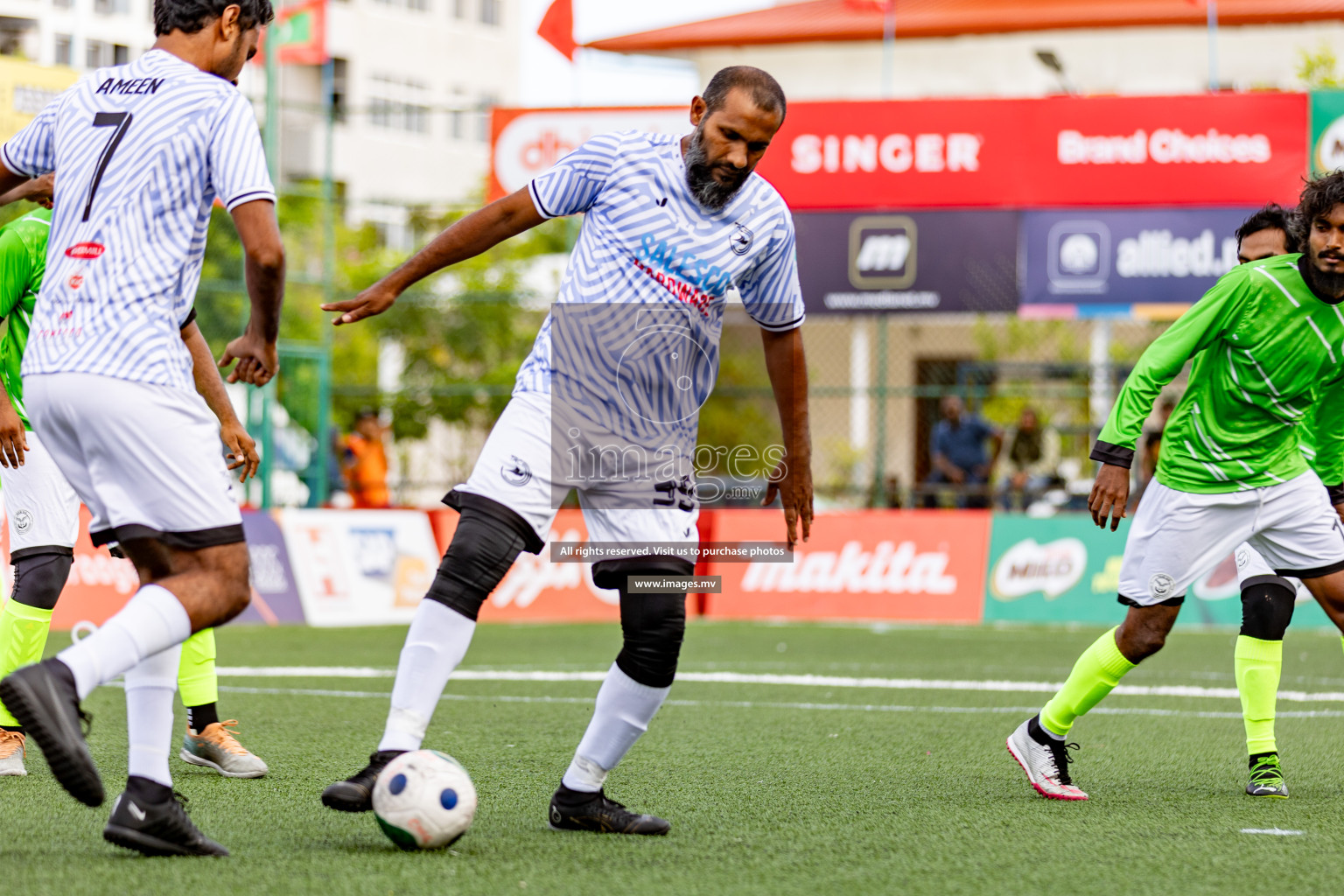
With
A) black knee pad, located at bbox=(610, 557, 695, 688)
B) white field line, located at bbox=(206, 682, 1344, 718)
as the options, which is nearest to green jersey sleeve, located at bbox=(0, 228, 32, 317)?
black knee pad, located at bbox=(610, 557, 695, 688)

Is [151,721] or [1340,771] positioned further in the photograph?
[1340,771]

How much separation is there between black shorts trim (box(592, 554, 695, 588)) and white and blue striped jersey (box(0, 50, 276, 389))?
124 cm

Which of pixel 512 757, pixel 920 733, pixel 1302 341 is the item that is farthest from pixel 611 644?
pixel 1302 341

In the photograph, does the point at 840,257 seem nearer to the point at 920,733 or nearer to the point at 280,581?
the point at 280,581

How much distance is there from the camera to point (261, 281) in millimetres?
4035

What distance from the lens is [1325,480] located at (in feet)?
19.8

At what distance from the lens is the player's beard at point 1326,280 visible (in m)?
5.33

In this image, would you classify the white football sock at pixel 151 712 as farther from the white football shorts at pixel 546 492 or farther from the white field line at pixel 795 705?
the white field line at pixel 795 705

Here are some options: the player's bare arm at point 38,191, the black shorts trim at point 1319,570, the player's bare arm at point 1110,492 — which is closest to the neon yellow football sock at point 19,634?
the player's bare arm at point 38,191

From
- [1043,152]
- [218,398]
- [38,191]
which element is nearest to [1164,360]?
[218,398]

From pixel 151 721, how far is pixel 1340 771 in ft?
14.4

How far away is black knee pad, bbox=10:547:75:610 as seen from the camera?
5.90 meters

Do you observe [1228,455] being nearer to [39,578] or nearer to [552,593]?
[39,578]

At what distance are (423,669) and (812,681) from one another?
5.64m
